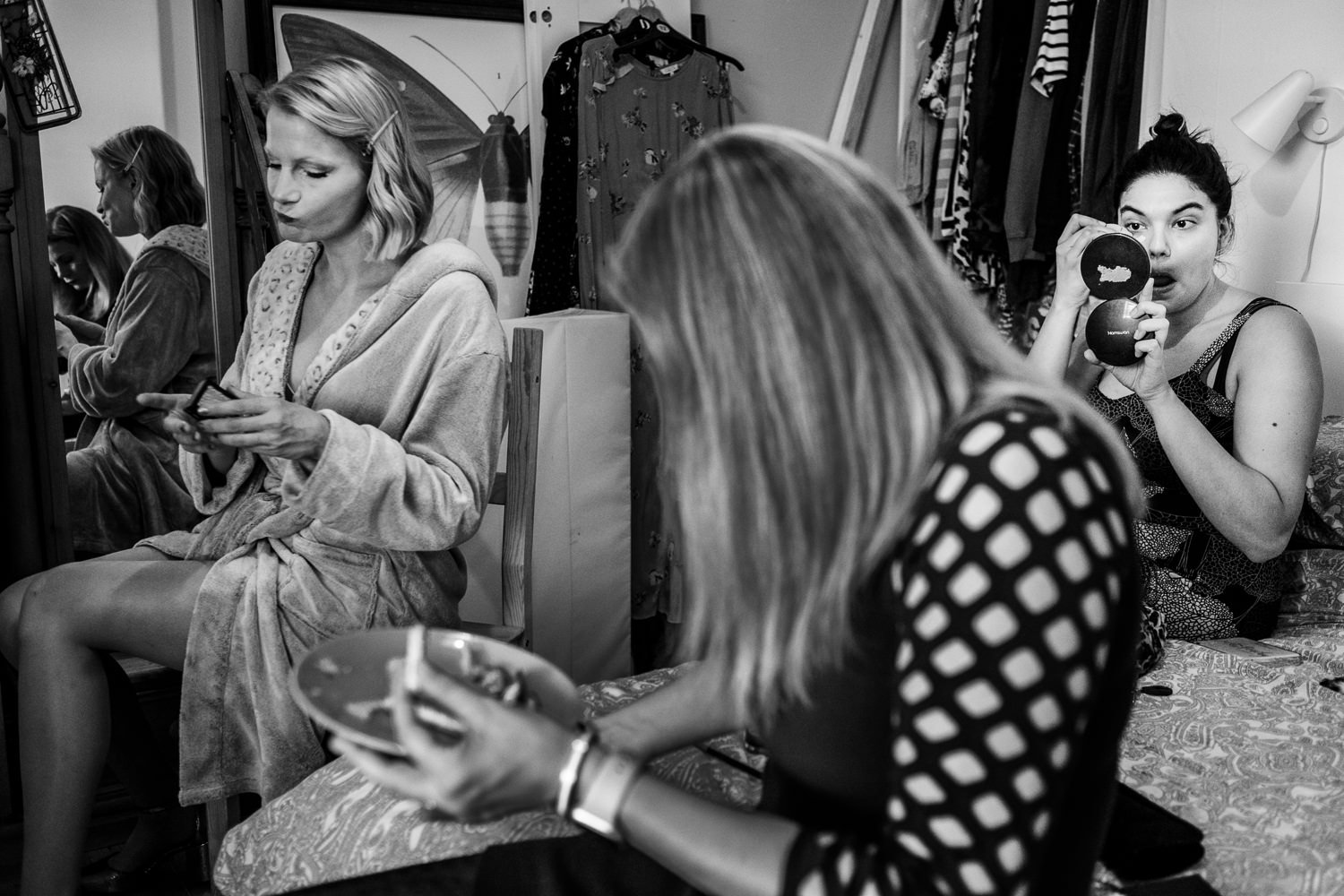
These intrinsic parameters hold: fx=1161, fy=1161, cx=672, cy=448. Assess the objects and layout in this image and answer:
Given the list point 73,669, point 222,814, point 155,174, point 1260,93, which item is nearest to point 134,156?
point 155,174

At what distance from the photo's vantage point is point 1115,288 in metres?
1.87

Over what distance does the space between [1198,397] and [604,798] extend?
4.82ft

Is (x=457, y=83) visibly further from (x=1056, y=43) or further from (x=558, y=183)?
(x=1056, y=43)

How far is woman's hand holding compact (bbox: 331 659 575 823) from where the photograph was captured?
74 centimetres

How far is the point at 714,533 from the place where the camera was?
792 millimetres

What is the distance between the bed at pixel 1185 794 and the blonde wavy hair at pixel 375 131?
75 cm

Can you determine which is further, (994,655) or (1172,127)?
(1172,127)

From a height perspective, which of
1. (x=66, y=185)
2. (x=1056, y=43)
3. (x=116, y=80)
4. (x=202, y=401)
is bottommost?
(x=202, y=401)

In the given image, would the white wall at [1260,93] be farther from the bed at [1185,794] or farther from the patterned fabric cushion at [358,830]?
the patterned fabric cushion at [358,830]

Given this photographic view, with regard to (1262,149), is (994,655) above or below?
below

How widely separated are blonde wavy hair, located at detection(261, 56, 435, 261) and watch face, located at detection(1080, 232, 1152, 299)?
1.07 metres

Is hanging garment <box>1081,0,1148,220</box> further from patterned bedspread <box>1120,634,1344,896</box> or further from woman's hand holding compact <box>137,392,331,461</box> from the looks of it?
woman's hand holding compact <box>137,392,331,461</box>

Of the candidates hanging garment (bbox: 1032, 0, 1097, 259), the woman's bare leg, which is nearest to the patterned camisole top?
hanging garment (bbox: 1032, 0, 1097, 259)

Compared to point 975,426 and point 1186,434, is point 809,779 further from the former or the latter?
point 1186,434
